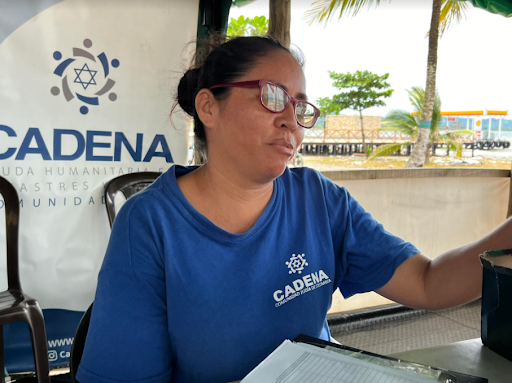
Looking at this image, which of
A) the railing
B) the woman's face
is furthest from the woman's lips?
the railing

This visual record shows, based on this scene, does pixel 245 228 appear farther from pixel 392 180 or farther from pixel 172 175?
pixel 392 180

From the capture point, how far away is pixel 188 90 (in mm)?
1261

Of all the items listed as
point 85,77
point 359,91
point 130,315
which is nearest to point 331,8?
point 359,91

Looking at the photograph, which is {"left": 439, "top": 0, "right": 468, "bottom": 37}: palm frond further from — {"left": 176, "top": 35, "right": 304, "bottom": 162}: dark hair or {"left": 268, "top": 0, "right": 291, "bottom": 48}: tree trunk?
{"left": 176, "top": 35, "right": 304, "bottom": 162}: dark hair

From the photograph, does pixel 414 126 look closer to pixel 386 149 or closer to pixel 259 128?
pixel 386 149

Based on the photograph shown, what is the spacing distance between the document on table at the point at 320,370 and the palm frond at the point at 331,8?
21.8 feet

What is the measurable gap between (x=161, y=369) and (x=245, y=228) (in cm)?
39

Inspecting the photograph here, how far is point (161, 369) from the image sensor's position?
892 millimetres

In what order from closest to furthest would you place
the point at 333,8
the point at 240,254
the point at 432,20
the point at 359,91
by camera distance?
the point at 240,254 → the point at 333,8 → the point at 432,20 → the point at 359,91

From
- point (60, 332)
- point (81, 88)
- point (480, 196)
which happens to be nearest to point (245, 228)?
point (81, 88)

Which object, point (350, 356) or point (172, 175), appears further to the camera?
point (172, 175)

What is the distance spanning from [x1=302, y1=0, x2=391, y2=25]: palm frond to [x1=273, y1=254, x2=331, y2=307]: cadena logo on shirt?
6.31 metres

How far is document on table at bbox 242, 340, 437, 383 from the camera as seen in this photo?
2.16 ft

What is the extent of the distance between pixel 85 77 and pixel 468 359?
221 centimetres
